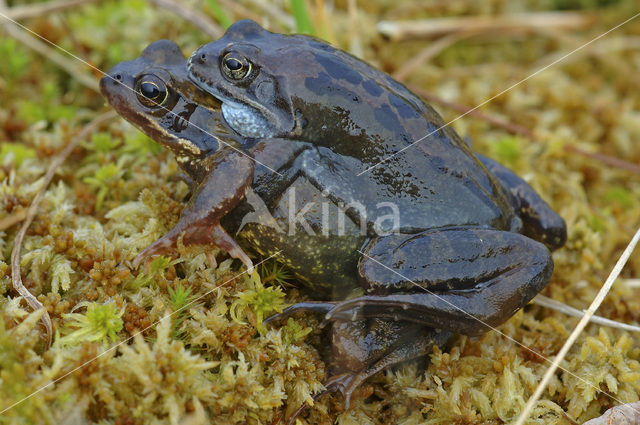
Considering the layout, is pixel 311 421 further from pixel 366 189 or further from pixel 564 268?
pixel 564 268

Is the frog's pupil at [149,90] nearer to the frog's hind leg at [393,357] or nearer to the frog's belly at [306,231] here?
the frog's belly at [306,231]

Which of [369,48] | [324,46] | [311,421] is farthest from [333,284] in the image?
[369,48]

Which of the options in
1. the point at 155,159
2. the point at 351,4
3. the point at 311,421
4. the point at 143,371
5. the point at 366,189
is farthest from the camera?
the point at 351,4

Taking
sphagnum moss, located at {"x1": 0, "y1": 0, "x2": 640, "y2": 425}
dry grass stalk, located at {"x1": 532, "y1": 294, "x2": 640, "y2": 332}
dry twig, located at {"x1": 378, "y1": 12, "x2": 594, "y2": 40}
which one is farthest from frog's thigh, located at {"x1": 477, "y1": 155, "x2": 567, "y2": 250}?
dry twig, located at {"x1": 378, "y1": 12, "x2": 594, "y2": 40}

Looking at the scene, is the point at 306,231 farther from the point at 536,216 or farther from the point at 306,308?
the point at 536,216

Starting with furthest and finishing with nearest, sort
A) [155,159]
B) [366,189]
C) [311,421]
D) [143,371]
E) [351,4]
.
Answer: [351,4] → [155,159] → [366,189] → [311,421] → [143,371]

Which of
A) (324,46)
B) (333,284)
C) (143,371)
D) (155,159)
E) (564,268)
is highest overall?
(324,46)

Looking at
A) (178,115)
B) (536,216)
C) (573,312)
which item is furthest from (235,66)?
(573,312)
